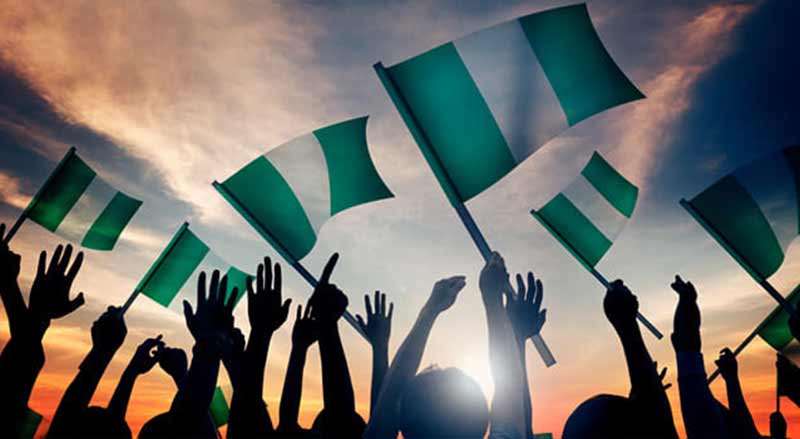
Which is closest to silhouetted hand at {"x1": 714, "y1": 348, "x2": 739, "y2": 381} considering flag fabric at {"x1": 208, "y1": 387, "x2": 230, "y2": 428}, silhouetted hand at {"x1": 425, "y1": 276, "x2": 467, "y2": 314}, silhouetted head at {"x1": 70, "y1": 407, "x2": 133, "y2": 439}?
silhouetted hand at {"x1": 425, "y1": 276, "x2": 467, "y2": 314}

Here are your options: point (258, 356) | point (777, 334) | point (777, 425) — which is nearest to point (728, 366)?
point (777, 425)

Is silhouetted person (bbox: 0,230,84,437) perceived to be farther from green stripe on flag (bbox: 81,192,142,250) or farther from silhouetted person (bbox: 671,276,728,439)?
green stripe on flag (bbox: 81,192,142,250)

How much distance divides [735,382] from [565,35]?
4269mm

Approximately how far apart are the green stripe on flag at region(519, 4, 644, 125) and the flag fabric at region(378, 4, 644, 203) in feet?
0.04

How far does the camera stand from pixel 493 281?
9.19 feet

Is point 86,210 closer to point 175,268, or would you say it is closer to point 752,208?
point 175,268

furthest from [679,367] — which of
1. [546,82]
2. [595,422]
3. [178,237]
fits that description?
[178,237]

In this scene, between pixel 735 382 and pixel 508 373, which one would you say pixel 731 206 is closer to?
pixel 735 382

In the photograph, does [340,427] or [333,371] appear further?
[333,371]

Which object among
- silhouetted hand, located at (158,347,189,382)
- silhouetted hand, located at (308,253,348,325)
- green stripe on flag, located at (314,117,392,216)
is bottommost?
silhouetted hand, located at (158,347,189,382)

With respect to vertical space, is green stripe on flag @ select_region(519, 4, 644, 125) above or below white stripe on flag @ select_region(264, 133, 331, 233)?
above

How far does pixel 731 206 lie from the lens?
26.4 feet

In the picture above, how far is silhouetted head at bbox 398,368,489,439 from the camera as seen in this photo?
239 centimetres

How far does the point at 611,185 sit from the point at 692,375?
22.8 ft
